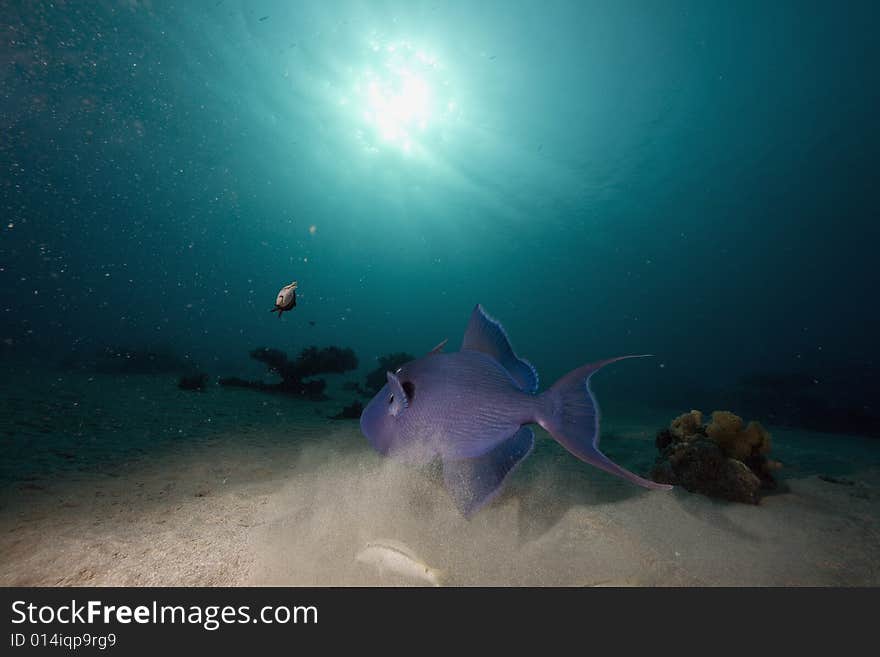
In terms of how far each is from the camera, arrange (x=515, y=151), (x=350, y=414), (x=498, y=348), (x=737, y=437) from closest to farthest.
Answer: (x=498, y=348)
(x=737, y=437)
(x=350, y=414)
(x=515, y=151)

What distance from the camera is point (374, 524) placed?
83.7 inches

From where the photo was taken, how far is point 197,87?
27438 mm

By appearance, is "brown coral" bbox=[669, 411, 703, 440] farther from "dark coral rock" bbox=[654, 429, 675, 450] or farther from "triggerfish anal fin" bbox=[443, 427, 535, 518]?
"triggerfish anal fin" bbox=[443, 427, 535, 518]

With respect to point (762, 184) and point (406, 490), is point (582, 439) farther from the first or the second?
point (762, 184)

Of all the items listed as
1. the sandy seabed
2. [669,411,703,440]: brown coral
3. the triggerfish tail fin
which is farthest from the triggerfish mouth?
[669,411,703,440]: brown coral

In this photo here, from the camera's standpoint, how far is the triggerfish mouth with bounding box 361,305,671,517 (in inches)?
52.8

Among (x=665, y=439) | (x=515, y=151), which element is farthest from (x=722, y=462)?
(x=515, y=151)

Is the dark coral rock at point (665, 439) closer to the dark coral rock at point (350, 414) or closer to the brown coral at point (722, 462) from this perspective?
the brown coral at point (722, 462)

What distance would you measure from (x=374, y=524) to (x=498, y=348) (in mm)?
1467

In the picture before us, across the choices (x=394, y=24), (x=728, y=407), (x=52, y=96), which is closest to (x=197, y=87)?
(x=394, y=24)

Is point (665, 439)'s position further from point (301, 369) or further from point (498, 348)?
point (301, 369)

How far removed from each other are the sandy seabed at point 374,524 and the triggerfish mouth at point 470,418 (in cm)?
84

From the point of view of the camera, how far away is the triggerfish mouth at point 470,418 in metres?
1.34

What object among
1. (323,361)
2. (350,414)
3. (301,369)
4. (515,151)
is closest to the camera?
(350,414)
